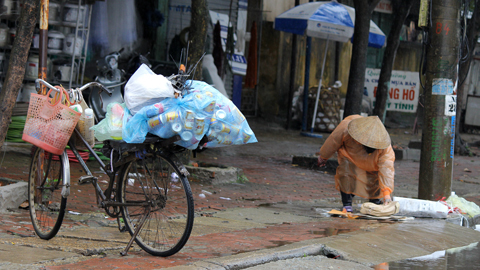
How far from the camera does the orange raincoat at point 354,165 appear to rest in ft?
20.1

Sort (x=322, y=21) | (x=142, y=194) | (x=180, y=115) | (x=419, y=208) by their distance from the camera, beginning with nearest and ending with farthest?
(x=180, y=115) → (x=142, y=194) → (x=419, y=208) → (x=322, y=21)

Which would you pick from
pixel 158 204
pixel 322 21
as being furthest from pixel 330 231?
pixel 322 21

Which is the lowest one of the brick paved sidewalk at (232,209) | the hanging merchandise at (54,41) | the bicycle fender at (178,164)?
the brick paved sidewalk at (232,209)

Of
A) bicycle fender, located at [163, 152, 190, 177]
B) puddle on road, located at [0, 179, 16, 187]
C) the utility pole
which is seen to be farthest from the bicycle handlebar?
the utility pole

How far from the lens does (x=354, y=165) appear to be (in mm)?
6293

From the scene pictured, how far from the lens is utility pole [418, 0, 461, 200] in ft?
21.4

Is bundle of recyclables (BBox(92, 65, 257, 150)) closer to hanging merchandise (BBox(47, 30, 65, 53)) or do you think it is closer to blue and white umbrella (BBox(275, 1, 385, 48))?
hanging merchandise (BBox(47, 30, 65, 53))

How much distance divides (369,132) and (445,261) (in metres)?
1.69

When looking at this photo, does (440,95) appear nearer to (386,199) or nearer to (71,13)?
(386,199)

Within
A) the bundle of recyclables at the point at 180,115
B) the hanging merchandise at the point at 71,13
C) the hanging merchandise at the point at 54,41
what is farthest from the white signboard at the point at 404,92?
the bundle of recyclables at the point at 180,115

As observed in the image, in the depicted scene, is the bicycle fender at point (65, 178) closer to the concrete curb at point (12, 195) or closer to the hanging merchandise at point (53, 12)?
the concrete curb at point (12, 195)

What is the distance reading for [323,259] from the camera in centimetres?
422

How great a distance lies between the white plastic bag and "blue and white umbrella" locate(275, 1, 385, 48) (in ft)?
32.5

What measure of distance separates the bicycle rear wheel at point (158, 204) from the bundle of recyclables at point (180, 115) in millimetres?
253
